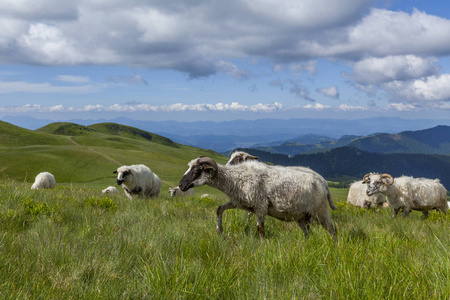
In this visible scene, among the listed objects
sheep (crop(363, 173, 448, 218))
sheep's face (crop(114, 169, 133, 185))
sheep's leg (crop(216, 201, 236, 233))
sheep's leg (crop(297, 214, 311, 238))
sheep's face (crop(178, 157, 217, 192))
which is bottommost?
sheep (crop(363, 173, 448, 218))

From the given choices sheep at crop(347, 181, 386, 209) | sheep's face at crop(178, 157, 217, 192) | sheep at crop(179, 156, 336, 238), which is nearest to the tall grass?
sheep at crop(179, 156, 336, 238)

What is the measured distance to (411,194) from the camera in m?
14.2

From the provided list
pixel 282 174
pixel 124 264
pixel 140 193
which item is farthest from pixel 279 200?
pixel 140 193

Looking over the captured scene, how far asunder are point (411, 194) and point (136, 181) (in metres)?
15.8

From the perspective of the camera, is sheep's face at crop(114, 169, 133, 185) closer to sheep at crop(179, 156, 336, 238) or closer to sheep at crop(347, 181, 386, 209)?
sheep at crop(179, 156, 336, 238)

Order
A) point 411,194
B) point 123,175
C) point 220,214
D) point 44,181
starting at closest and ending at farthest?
point 220,214
point 411,194
point 123,175
point 44,181

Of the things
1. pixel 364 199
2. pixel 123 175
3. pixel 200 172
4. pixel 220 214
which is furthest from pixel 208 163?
pixel 364 199

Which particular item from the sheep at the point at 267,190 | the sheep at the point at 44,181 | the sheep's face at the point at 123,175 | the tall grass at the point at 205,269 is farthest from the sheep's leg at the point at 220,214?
the sheep at the point at 44,181

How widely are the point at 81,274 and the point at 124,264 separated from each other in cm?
61

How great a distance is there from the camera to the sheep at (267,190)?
6828 millimetres

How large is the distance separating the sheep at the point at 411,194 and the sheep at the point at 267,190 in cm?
894

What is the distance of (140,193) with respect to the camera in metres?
19.5

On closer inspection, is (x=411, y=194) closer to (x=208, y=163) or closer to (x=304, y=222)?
(x=304, y=222)

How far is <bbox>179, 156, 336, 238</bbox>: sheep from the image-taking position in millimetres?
6828
